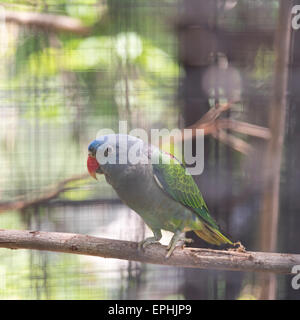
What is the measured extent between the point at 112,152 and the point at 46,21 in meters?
0.43

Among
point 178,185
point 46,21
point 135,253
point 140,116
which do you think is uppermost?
point 46,21

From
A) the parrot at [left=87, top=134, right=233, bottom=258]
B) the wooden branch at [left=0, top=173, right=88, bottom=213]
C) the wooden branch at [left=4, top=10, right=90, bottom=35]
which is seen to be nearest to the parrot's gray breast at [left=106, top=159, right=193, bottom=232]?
the parrot at [left=87, top=134, right=233, bottom=258]

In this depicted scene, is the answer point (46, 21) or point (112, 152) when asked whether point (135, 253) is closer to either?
point (112, 152)

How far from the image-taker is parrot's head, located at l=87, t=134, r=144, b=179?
1.89 feet

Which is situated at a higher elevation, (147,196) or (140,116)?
(140,116)

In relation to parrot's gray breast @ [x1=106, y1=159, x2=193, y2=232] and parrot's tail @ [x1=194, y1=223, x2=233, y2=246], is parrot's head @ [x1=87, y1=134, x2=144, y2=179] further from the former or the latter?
parrot's tail @ [x1=194, y1=223, x2=233, y2=246]

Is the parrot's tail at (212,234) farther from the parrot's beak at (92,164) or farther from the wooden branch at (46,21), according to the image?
the wooden branch at (46,21)

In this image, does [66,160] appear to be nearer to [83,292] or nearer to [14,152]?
[14,152]

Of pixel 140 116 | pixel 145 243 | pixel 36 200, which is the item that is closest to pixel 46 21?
pixel 140 116

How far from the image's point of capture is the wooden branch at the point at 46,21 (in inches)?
32.6

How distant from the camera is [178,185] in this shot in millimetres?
625

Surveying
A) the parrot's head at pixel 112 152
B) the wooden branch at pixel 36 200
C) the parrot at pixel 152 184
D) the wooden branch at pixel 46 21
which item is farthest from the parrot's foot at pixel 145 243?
the wooden branch at pixel 46 21
